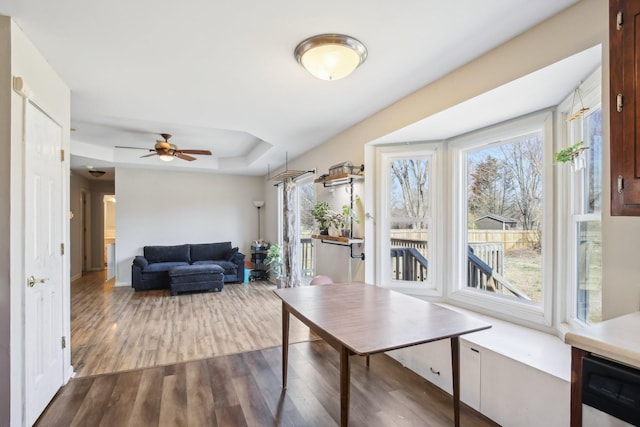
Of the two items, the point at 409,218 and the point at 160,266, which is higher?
the point at 409,218

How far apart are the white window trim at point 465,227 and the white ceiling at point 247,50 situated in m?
0.45

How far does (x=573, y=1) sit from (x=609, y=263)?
4.29 ft

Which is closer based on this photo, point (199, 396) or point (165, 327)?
point (199, 396)

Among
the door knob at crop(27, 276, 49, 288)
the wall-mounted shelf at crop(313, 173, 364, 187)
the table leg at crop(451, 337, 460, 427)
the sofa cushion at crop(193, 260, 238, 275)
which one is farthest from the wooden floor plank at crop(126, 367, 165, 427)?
the sofa cushion at crop(193, 260, 238, 275)

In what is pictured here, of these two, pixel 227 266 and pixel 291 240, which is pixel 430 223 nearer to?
pixel 291 240

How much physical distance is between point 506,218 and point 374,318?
1665mm

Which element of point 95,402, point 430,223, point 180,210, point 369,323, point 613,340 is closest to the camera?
point 613,340

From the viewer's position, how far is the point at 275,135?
412cm

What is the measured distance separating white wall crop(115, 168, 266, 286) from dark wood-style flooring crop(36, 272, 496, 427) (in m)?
4.49

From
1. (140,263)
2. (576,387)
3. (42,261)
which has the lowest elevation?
(140,263)

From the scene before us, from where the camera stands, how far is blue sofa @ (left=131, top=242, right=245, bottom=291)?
5863 millimetres

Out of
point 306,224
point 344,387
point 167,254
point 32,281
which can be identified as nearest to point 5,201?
point 32,281

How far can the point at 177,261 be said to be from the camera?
661 centimetres

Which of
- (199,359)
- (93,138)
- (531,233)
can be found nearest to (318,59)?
(531,233)
